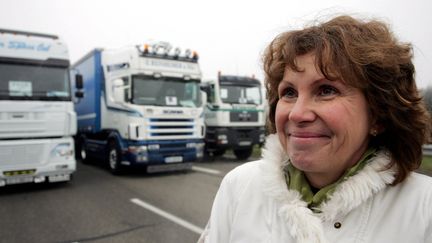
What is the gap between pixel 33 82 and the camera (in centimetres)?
723

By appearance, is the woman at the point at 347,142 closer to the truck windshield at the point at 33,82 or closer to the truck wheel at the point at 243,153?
the truck windshield at the point at 33,82

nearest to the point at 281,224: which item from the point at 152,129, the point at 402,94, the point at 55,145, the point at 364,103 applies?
the point at 364,103

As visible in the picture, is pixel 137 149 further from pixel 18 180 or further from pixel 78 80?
pixel 18 180

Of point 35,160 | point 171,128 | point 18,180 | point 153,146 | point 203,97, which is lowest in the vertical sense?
point 18,180

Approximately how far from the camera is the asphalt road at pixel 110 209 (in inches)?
178

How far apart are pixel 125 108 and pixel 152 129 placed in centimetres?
85

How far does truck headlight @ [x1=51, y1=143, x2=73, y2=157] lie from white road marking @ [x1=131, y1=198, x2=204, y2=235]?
2058 millimetres

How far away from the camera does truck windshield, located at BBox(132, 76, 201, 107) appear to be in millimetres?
8789

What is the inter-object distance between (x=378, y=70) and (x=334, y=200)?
0.50m

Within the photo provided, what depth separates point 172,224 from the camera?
4.91 m

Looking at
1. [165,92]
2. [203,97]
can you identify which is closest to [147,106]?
[165,92]

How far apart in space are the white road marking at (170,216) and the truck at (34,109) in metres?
2.20

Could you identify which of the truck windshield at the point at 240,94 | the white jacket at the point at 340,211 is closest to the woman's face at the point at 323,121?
the white jacket at the point at 340,211

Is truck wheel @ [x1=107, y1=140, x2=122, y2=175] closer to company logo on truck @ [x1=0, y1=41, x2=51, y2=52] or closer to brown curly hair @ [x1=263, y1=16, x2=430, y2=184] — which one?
company logo on truck @ [x1=0, y1=41, x2=51, y2=52]
